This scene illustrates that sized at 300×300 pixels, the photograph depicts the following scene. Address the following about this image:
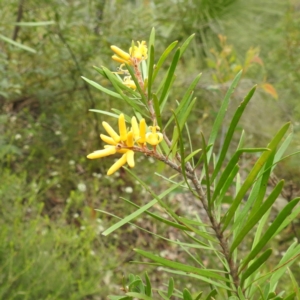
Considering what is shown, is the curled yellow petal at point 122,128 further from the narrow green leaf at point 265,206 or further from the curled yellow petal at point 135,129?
the narrow green leaf at point 265,206

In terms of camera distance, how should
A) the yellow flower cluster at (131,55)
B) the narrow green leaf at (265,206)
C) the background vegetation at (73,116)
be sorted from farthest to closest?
the background vegetation at (73,116) → the yellow flower cluster at (131,55) → the narrow green leaf at (265,206)

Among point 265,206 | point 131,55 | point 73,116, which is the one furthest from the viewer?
point 73,116

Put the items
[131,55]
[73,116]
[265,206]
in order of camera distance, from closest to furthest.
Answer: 1. [265,206]
2. [131,55]
3. [73,116]

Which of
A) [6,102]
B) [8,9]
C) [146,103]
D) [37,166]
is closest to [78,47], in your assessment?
[8,9]

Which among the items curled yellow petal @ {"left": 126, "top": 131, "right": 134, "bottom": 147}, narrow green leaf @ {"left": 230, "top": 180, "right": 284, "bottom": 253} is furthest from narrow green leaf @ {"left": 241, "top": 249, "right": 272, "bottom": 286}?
curled yellow petal @ {"left": 126, "top": 131, "right": 134, "bottom": 147}

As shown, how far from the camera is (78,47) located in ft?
5.38

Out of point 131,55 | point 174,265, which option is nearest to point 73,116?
point 131,55

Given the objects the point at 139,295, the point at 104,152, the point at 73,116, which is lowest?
the point at 73,116

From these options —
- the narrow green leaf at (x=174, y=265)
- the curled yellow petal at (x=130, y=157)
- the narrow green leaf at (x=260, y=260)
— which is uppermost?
the curled yellow petal at (x=130, y=157)

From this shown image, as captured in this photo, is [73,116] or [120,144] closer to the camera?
[120,144]

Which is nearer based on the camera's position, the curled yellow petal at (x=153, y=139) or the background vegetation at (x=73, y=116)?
the curled yellow petal at (x=153, y=139)

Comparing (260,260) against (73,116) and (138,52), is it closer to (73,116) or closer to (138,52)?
(138,52)

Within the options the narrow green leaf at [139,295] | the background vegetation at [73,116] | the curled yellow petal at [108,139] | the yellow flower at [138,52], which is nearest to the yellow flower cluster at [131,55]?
the yellow flower at [138,52]

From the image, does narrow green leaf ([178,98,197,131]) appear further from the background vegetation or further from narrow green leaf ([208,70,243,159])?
the background vegetation
